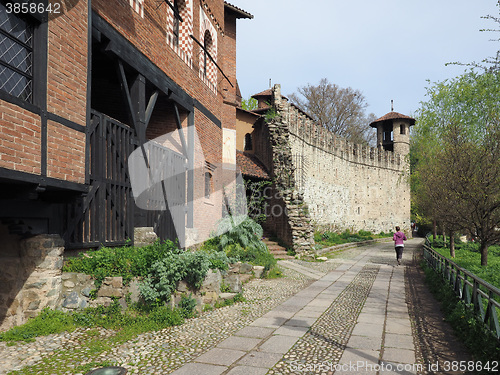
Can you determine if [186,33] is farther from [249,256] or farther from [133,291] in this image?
[133,291]

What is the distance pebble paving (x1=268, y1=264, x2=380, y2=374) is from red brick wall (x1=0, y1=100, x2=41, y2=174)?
354 cm

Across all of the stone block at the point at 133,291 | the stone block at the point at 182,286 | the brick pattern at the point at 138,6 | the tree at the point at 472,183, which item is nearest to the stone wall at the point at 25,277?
the stone block at the point at 133,291

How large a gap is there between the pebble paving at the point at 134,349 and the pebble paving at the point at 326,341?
1.03 m

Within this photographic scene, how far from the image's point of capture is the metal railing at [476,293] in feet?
14.8

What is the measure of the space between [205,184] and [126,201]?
16.2 ft

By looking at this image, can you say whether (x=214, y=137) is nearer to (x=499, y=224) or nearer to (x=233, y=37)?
(x=233, y=37)

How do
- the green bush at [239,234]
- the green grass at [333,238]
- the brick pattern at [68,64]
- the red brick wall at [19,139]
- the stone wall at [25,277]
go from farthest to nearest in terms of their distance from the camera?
1. the green grass at [333,238]
2. the green bush at [239,234]
3. the stone wall at [25,277]
4. the brick pattern at [68,64]
5. the red brick wall at [19,139]

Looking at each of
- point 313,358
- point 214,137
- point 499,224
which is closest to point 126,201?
point 313,358

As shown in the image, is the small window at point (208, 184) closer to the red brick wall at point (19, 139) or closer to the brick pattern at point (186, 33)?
the brick pattern at point (186, 33)

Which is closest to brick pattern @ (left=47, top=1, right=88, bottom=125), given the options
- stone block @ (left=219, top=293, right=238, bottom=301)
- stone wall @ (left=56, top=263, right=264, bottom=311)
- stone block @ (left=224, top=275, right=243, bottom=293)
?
stone wall @ (left=56, top=263, right=264, bottom=311)

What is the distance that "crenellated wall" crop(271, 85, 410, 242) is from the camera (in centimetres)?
1914

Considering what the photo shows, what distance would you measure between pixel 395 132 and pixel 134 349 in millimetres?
34584

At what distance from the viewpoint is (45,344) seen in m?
4.59

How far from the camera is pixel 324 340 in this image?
5.08 m
